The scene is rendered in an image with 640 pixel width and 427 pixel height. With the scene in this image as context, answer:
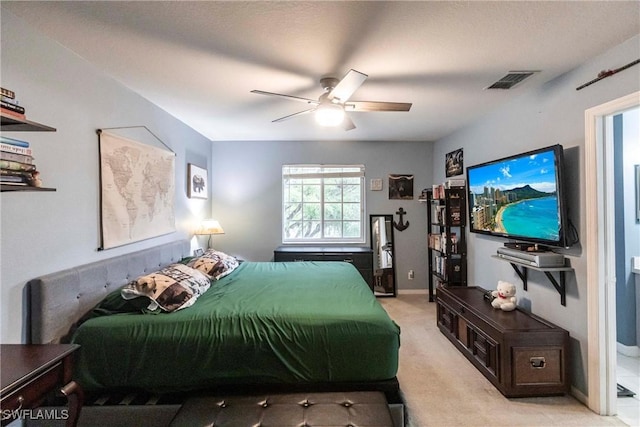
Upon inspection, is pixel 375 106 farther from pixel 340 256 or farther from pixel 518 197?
pixel 340 256

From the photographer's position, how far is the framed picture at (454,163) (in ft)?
13.7

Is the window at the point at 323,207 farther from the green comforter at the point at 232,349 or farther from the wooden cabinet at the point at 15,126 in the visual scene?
the wooden cabinet at the point at 15,126

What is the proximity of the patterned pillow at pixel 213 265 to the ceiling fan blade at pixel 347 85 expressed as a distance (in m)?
1.93

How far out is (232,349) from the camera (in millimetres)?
1806

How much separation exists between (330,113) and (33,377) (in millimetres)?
2256

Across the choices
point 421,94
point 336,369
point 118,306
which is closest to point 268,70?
point 421,94

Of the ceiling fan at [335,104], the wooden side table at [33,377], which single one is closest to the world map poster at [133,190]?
the wooden side table at [33,377]

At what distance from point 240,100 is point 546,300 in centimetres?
322

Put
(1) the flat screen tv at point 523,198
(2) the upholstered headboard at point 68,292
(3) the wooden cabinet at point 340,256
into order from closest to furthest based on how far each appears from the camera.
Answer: (2) the upholstered headboard at point 68,292
(1) the flat screen tv at point 523,198
(3) the wooden cabinet at point 340,256

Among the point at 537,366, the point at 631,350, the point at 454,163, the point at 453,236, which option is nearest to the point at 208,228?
the point at 453,236

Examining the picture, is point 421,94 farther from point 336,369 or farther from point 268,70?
point 336,369

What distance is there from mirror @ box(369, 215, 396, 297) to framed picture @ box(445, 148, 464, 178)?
113 cm

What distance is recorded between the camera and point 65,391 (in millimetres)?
1342

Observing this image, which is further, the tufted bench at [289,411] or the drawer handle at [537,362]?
the drawer handle at [537,362]
